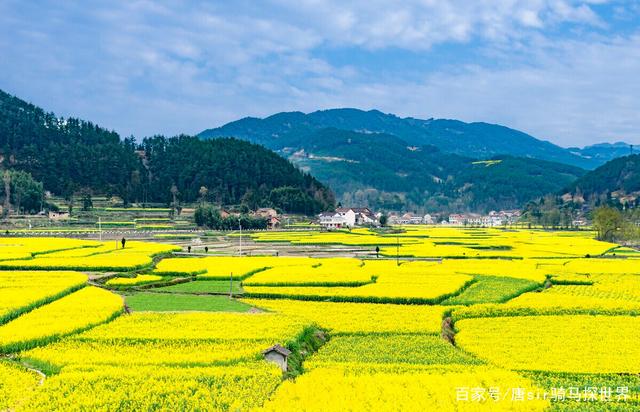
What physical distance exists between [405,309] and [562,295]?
1046 centimetres

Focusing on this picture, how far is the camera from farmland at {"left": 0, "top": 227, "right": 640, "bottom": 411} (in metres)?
14.1

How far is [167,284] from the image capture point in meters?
36.3

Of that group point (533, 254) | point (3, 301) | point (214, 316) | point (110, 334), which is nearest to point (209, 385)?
point (110, 334)

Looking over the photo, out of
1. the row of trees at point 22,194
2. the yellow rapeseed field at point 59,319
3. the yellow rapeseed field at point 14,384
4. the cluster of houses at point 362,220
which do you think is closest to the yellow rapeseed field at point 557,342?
the yellow rapeseed field at point 14,384

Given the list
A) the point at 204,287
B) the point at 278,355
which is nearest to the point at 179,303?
the point at 204,287

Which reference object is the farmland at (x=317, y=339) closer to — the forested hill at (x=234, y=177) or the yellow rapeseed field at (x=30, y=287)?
the yellow rapeseed field at (x=30, y=287)

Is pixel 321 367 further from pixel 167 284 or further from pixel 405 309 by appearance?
pixel 167 284

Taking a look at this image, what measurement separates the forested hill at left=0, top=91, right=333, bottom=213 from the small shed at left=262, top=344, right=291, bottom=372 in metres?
111

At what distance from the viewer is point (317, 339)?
68.4ft

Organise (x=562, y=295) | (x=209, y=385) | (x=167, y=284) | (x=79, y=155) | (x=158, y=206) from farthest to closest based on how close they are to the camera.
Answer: (x=79, y=155)
(x=158, y=206)
(x=167, y=284)
(x=562, y=295)
(x=209, y=385)

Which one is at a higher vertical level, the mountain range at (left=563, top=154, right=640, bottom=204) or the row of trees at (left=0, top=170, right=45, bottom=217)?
the mountain range at (left=563, top=154, right=640, bottom=204)

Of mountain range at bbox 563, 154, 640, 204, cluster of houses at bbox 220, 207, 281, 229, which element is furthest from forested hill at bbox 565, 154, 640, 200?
cluster of houses at bbox 220, 207, 281, 229

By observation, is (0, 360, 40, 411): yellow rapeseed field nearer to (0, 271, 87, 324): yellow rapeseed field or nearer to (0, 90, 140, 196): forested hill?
(0, 271, 87, 324): yellow rapeseed field

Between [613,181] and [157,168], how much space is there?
137 m
